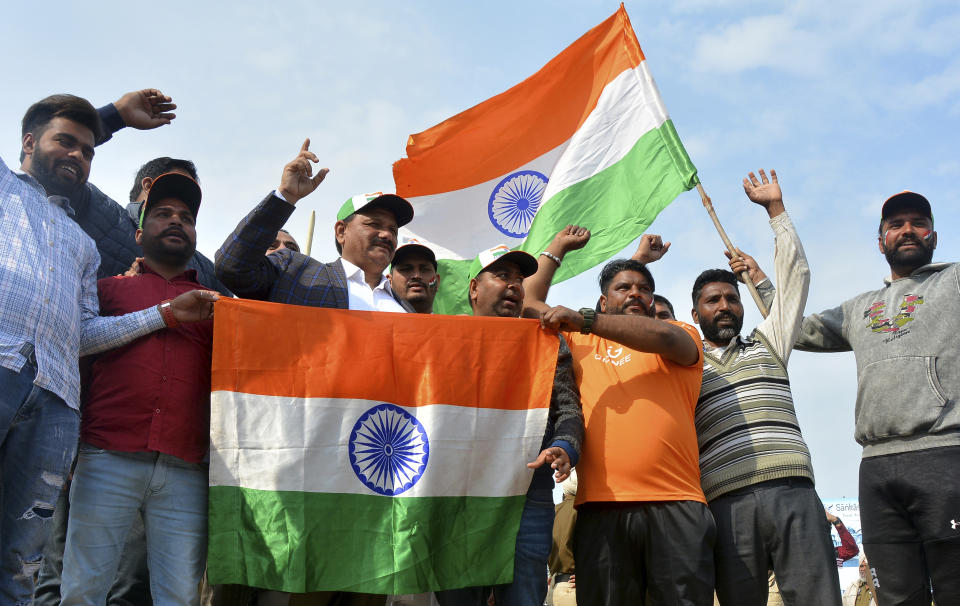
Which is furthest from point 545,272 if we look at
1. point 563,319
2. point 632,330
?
point 632,330

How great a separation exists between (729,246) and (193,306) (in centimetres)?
402

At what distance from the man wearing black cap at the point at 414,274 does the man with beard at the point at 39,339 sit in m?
1.58

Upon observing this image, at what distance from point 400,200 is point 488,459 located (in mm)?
1673

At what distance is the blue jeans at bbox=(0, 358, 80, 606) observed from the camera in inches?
126

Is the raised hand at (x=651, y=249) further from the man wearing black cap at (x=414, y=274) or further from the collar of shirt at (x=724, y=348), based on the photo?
the man wearing black cap at (x=414, y=274)

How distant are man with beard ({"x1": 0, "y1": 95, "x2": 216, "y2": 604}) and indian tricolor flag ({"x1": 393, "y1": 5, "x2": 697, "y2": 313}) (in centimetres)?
371

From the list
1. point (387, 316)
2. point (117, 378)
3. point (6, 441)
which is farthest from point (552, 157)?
point (6, 441)

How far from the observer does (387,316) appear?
4281 mm

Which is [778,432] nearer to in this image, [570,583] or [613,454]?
[613,454]

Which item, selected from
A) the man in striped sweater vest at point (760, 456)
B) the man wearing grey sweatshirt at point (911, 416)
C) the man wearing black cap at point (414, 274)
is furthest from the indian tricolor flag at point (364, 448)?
the man wearing grey sweatshirt at point (911, 416)

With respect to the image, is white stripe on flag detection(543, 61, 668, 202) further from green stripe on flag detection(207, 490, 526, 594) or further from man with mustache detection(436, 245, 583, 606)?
green stripe on flag detection(207, 490, 526, 594)

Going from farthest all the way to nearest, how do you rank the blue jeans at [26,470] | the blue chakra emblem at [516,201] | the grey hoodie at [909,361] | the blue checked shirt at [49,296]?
the blue chakra emblem at [516,201], the grey hoodie at [909,361], the blue checked shirt at [49,296], the blue jeans at [26,470]

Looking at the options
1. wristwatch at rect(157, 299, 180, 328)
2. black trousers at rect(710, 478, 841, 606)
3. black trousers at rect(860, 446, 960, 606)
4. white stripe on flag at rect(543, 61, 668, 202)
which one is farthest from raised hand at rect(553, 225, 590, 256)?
wristwatch at rect(157, 299, 180, 328)

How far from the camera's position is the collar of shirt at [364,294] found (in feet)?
14.8
